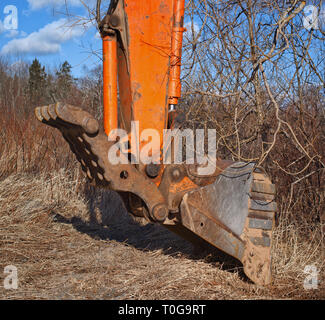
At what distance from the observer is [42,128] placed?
708 cm

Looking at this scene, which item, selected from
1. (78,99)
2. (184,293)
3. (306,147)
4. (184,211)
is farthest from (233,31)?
(78,99)

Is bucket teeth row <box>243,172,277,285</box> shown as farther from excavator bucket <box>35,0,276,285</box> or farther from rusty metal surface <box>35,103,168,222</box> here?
rusty metal surface <box>35,103,168,222</box>

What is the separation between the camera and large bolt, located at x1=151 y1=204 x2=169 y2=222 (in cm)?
285

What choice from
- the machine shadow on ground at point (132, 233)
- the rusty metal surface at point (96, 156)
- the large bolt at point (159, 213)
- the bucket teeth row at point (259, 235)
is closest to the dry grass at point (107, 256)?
the machine shadow on ground at point (132, 233)

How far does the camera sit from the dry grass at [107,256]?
3.07m

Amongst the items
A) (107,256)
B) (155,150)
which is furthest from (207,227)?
(107,256)

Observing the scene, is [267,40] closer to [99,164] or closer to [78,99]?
[99,164]

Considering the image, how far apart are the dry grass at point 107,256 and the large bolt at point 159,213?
57cm

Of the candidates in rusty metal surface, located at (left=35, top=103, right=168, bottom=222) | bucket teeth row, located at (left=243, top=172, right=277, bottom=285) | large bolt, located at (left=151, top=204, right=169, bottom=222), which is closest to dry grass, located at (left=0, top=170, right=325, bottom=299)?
bucket teeth row, located at (left=243, top=172, right=277, bottom=285)

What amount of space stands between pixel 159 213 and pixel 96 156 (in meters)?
0.59

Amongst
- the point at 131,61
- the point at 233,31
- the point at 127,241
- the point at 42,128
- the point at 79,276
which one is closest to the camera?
the point at 131,61

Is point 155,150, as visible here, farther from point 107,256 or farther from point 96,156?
point 107,256

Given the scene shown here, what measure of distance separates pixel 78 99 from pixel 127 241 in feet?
22.0
